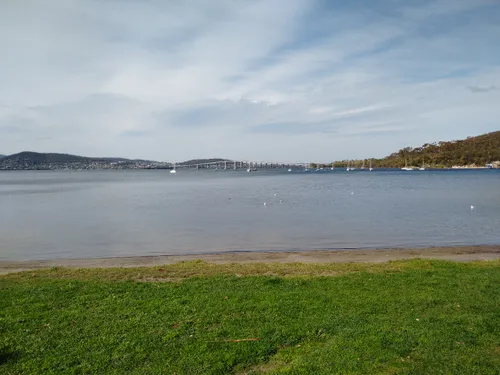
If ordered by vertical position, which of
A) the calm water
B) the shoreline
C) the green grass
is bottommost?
the calm water

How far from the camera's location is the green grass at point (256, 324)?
6340 millimetres

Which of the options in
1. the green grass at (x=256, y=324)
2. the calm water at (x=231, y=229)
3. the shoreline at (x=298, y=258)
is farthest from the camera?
the calm water at (x=231, y=229)

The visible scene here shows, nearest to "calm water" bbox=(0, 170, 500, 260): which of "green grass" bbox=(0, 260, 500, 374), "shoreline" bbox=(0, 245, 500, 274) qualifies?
"shoreline" bbox=(0, 245, 500, 274)

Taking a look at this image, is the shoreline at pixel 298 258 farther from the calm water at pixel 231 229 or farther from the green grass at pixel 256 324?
the green grass at pixel 256 324

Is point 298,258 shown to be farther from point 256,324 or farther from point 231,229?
point 231,229

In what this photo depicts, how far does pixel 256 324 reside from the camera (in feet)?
26.0

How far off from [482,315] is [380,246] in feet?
46.1

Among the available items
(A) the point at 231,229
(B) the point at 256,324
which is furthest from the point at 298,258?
(A) the point at 231,229

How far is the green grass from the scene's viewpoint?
634 cm

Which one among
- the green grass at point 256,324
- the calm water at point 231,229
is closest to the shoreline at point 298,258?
the calm water at point 231,229

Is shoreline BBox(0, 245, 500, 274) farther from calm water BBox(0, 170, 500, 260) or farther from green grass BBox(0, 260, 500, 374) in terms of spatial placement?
green grass BBox(0, 260, 500, 374)

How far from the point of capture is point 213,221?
A: 3300 centimetres

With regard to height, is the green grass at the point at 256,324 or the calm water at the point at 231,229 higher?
the green grass at the point at 256,324

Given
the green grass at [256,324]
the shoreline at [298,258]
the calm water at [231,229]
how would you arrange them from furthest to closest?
the calm water at [231,229] < the shoreline at [298,258] < the green grass at [256,324]
